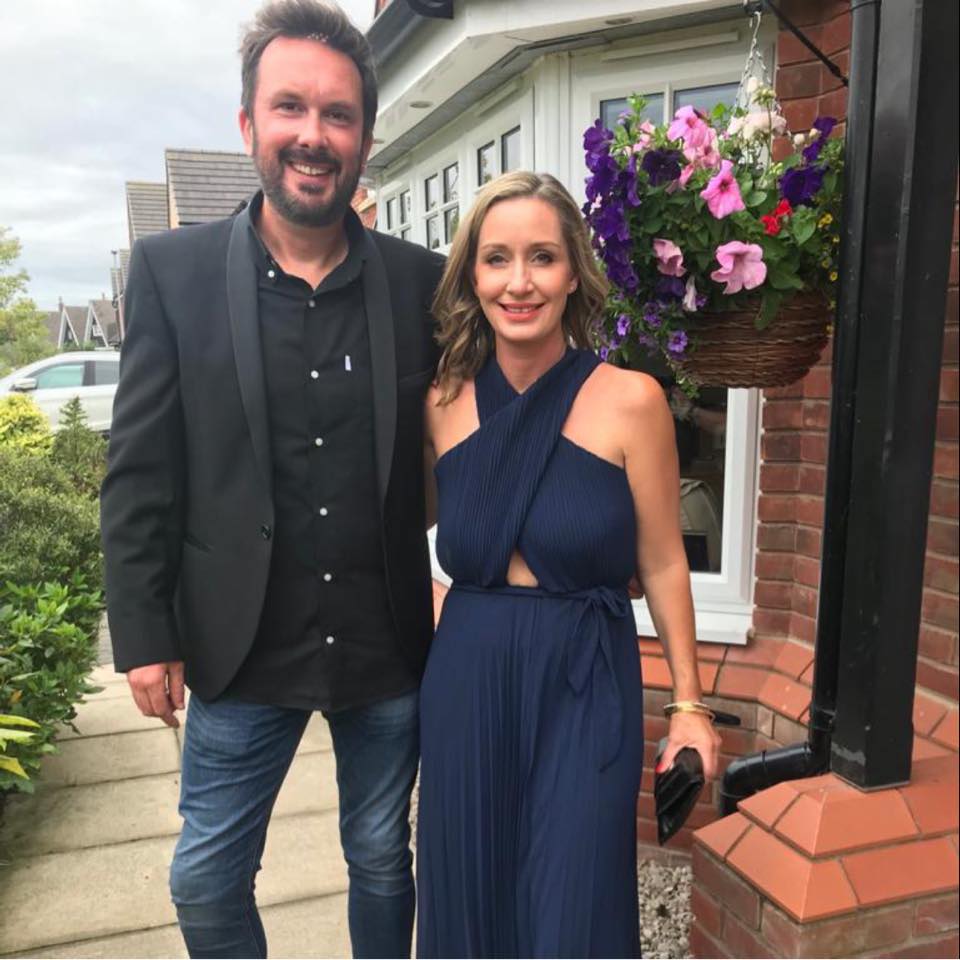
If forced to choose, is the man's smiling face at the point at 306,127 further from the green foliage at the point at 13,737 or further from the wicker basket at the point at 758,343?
the green foliage at the point at 13,737

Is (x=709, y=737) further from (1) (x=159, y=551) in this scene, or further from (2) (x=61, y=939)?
(2) (x=61, y=939)

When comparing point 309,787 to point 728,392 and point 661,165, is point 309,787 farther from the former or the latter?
point 661,165

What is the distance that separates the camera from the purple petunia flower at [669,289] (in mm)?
1782

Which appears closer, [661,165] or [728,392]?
[661,165]

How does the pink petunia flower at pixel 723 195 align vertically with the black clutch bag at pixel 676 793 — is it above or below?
above

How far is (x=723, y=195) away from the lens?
171 centimetres

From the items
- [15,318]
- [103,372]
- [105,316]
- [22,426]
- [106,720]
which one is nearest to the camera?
[106,720]

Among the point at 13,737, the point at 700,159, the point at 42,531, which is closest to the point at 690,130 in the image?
the point at 700,159

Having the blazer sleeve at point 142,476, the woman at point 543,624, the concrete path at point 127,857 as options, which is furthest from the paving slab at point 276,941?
the blazer sleeve at point 142,476

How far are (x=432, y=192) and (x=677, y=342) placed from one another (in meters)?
3.28

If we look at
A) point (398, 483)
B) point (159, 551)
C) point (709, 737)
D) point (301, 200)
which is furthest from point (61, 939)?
point (301, 200)

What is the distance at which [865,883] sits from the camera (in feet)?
4.84

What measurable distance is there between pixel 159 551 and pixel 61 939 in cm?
174

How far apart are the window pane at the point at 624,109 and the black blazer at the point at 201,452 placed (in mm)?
1592
